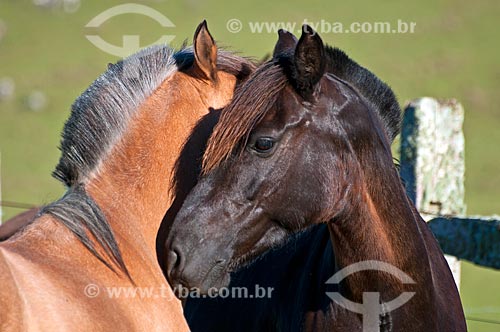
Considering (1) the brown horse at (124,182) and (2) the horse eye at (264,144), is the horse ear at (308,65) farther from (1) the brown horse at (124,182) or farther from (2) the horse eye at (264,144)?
(1) the brown horse at (124,182)

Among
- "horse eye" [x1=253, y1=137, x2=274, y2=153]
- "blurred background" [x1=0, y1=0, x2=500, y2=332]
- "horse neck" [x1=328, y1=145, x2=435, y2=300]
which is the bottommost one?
"horse neck" [x1=328, y1=145, x2=435, y2=300]

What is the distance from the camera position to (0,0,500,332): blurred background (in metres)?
21.5

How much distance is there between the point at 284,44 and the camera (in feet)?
10.9

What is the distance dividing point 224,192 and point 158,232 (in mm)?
469

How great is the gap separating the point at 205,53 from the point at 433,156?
221cm

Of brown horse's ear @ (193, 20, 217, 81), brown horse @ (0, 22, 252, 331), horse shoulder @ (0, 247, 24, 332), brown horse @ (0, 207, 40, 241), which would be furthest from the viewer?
brown horse @ (0, 207, 40, 241)

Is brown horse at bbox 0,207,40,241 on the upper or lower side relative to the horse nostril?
upper

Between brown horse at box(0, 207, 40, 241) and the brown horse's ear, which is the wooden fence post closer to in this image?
the brown horse's ear

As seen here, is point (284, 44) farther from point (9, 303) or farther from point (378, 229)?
point (9, 303)

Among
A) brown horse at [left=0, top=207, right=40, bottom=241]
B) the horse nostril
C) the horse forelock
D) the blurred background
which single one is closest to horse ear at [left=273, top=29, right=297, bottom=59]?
the horse forelock

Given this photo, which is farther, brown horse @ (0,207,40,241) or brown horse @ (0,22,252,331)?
brown horse @ (0,207,40,241)

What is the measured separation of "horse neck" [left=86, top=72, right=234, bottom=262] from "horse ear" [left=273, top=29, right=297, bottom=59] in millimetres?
345

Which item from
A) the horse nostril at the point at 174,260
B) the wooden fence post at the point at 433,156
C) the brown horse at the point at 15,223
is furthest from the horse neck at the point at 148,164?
the brown horse at the point at 15,223

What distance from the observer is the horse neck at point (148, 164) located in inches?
126
